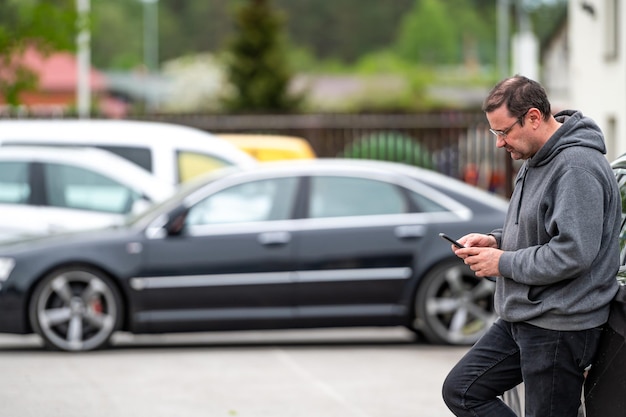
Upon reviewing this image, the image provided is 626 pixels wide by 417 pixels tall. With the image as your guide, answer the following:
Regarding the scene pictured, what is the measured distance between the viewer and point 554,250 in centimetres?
494

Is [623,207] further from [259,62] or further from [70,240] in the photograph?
[259,62]

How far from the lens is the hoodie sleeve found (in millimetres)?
4914

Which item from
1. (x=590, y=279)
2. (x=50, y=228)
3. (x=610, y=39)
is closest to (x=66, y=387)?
(x=50, y=228)

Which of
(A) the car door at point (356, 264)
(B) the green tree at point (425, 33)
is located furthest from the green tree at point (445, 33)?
(A) the car door at point (356, 264)

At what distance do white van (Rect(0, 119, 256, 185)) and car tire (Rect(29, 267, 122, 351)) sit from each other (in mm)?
3567

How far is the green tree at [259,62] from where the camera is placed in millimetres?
63656

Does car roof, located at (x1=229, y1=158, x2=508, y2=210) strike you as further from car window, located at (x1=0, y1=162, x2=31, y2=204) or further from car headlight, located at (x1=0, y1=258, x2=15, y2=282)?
car window, located at (x1=0, y1=162, x2=31, y2=204)

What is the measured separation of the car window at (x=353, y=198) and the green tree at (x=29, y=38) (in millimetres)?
12523

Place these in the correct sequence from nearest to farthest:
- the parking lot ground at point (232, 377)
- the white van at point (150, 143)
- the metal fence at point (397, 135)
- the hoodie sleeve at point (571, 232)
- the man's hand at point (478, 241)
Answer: the hoodie sleeve at point (571, 232) → the man's hand at point (478, 241) → the parking lot ground at point (232, 377) → the white van at point (150, 143) → the metal fence at point (397, 135)

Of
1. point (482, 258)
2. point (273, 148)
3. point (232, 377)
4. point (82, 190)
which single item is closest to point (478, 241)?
point (482, 258)

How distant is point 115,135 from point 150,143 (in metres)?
0.47

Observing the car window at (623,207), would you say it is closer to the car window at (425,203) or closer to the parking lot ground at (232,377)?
the parking lot ground at (232,377)

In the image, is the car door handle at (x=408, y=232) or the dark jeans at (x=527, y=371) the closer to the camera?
the dark jeans at (x=527, y=371)

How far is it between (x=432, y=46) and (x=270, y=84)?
6100cm
